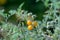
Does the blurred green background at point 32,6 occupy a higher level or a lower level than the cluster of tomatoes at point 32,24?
higher

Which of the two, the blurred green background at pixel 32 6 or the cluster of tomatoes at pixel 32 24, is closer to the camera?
the cluster of tomatoes at pixel 32 24

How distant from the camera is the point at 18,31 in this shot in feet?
3.71

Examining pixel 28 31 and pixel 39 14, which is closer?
pixel 28 31

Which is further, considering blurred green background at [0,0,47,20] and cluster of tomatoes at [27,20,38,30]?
blurred green background at [0,0,47,20]

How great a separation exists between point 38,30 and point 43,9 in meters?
0.67

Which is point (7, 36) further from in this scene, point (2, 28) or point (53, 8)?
point (53, 8)

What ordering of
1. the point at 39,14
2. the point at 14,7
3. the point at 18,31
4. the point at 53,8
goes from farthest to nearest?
the point at 14,7, the point at 39,14, the point at 53,8, the point at 18,31

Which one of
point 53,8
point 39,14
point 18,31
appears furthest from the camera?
point 39,14

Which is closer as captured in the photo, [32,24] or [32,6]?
[32,24]

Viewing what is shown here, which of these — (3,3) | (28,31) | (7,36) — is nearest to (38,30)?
(28,31)

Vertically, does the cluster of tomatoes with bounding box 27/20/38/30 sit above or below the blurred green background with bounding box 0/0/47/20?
below

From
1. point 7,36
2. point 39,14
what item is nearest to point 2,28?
point 7,36

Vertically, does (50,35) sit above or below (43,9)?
below

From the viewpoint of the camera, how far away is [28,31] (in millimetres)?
1177
